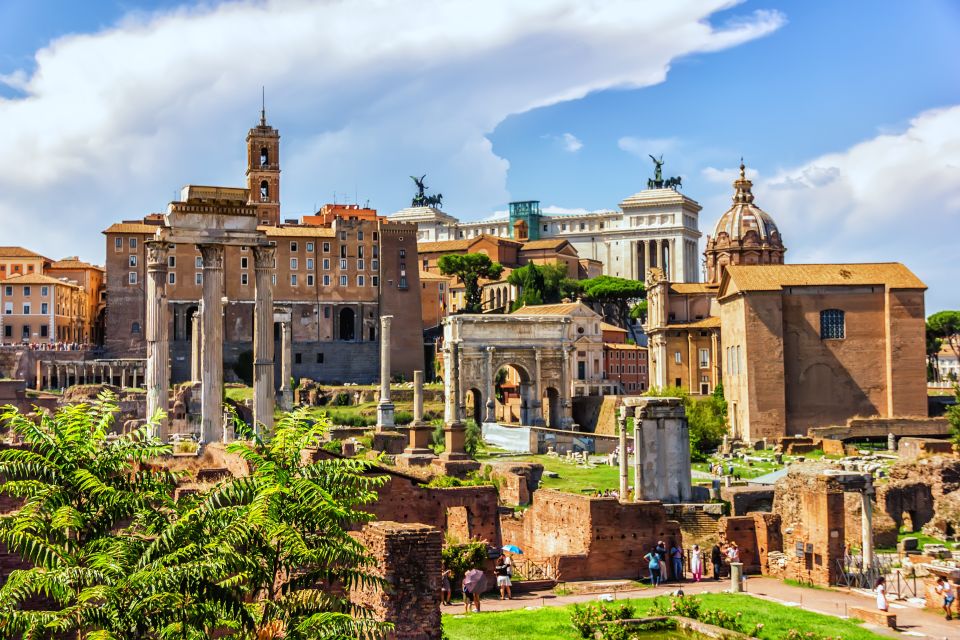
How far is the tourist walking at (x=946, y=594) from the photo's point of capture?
18.8m

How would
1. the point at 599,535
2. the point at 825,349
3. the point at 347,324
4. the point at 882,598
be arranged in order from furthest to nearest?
the point at 347,324, the point at 825,349, the point at 599,535, the point at 882,598

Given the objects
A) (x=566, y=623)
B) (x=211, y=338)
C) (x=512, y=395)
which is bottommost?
(x=566, y=623)

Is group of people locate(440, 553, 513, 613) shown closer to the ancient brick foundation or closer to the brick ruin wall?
the brick ruin wall

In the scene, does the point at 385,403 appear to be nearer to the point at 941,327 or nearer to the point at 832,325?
the point at 832,325

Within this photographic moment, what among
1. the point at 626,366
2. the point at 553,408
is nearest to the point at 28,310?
the point at 553,408

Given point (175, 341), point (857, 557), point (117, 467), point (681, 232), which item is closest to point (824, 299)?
point (857, 557)

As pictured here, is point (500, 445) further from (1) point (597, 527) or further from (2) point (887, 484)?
(1) point (597, 527)

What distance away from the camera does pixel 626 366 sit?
93000mm

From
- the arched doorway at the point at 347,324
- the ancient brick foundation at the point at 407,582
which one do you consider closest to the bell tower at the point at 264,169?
the arched doorway at the point at 347,324

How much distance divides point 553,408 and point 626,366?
2003 centimetres

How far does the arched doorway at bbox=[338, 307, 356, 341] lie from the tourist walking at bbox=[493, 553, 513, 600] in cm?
7042

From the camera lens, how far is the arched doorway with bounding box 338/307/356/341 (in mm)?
90938

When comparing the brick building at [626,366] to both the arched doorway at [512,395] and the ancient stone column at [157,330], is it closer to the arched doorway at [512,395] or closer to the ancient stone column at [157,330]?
the arched doorway at [512,395]

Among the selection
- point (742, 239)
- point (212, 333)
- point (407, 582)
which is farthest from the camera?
point (742, 239)
